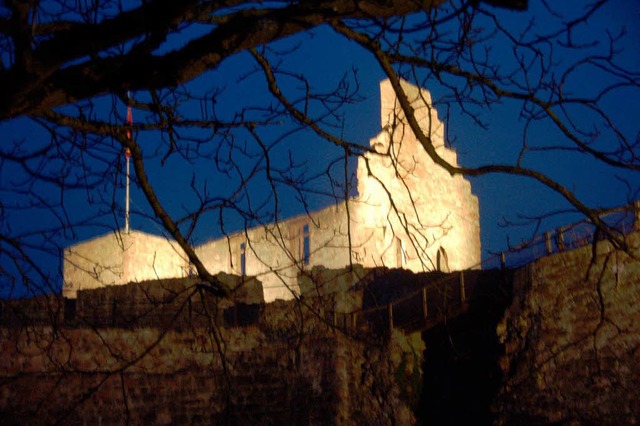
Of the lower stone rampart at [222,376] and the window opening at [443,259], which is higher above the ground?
the window opening at [443,259]

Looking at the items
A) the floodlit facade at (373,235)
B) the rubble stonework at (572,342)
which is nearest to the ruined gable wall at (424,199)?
the floodlit facade at (373,235)

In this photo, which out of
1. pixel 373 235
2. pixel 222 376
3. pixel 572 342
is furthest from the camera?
pixel 373 235

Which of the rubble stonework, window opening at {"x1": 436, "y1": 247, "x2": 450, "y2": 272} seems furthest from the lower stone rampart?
window opening at {"x1": 436, "y1": 247, "x2": 450, "y2": 272}

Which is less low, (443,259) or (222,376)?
(443,259)

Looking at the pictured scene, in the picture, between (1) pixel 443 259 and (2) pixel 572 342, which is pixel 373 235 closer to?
(1) pixel 443 259

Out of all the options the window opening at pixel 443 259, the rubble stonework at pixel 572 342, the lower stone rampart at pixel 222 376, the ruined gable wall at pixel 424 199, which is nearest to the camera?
the rubble stonework at pixel 572 342

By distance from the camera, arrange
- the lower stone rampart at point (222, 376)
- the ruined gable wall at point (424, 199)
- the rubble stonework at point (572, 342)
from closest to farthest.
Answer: the rubble stonework at point (572, 342), the lower stone rampart at point (222, 376), the ruined gable wall at point (424, 199)

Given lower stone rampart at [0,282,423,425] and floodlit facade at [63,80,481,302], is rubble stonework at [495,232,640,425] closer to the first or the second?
lower stone rampart at [0,282,423,425]

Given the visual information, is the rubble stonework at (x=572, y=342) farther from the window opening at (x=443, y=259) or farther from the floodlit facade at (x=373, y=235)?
the window opening at (x=443, y=259)

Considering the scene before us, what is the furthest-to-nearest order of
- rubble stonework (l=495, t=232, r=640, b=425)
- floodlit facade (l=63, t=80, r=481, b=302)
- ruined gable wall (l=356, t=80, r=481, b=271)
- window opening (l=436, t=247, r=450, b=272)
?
1. window opening (l=436, t=247, r=450, b=272)
2. ruined gable wall (l=356, t=80, r=481, b=271)
3. floodlit facade (l=63, t=80, r=481, b=302)
4. rubble stonework (l=495, t=232, r=640, b=425)

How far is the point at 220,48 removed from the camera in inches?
113

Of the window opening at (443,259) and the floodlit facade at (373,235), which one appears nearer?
the floodlit facade at (373,235)

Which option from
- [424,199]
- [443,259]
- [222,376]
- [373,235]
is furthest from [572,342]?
[424,199]

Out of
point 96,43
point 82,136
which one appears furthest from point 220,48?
point 82,136
